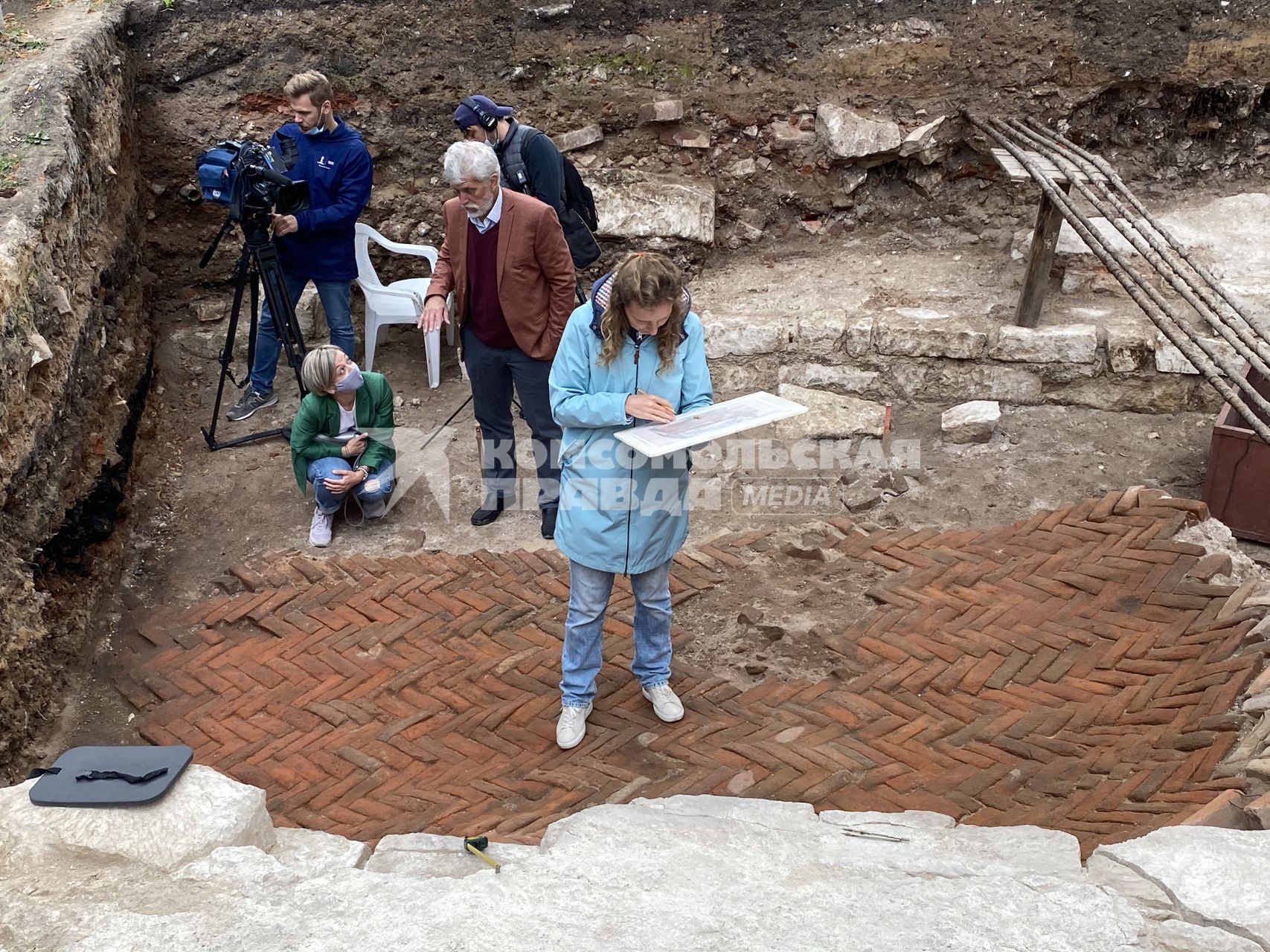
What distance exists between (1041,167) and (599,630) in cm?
400

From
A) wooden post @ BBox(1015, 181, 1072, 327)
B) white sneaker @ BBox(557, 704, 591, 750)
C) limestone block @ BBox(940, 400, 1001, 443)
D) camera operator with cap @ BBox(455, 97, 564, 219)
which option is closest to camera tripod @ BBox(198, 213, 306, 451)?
camera operator with cap @ BBox(455, 97, 564, 219)

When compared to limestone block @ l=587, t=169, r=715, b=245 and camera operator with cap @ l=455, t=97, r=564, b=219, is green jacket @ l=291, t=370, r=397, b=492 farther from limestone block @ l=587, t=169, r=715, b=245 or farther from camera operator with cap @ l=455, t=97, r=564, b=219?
limestone block @ l=587, t=169, r=715, b=245

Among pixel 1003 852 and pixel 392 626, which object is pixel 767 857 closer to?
pixel 1003 852

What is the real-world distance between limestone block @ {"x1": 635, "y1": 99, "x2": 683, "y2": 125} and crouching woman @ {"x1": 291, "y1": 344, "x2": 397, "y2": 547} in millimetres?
3104

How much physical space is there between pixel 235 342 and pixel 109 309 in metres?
1.11

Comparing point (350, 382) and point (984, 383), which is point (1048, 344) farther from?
point (350, 382)

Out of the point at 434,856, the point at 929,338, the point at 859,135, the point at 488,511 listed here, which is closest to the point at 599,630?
the point at 434,856

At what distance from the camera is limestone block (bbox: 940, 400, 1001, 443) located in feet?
19.3

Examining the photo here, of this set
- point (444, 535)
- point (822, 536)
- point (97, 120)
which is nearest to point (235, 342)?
point (97, 120)

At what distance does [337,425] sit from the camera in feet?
16.7

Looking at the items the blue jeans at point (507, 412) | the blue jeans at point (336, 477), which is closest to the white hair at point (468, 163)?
the blue jeans at point (507, 412)

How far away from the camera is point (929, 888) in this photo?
7.93 ft

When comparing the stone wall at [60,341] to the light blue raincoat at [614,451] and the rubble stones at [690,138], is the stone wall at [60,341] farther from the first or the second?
the rubble stones at [690,138]

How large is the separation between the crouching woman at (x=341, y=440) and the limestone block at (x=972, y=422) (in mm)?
3011
